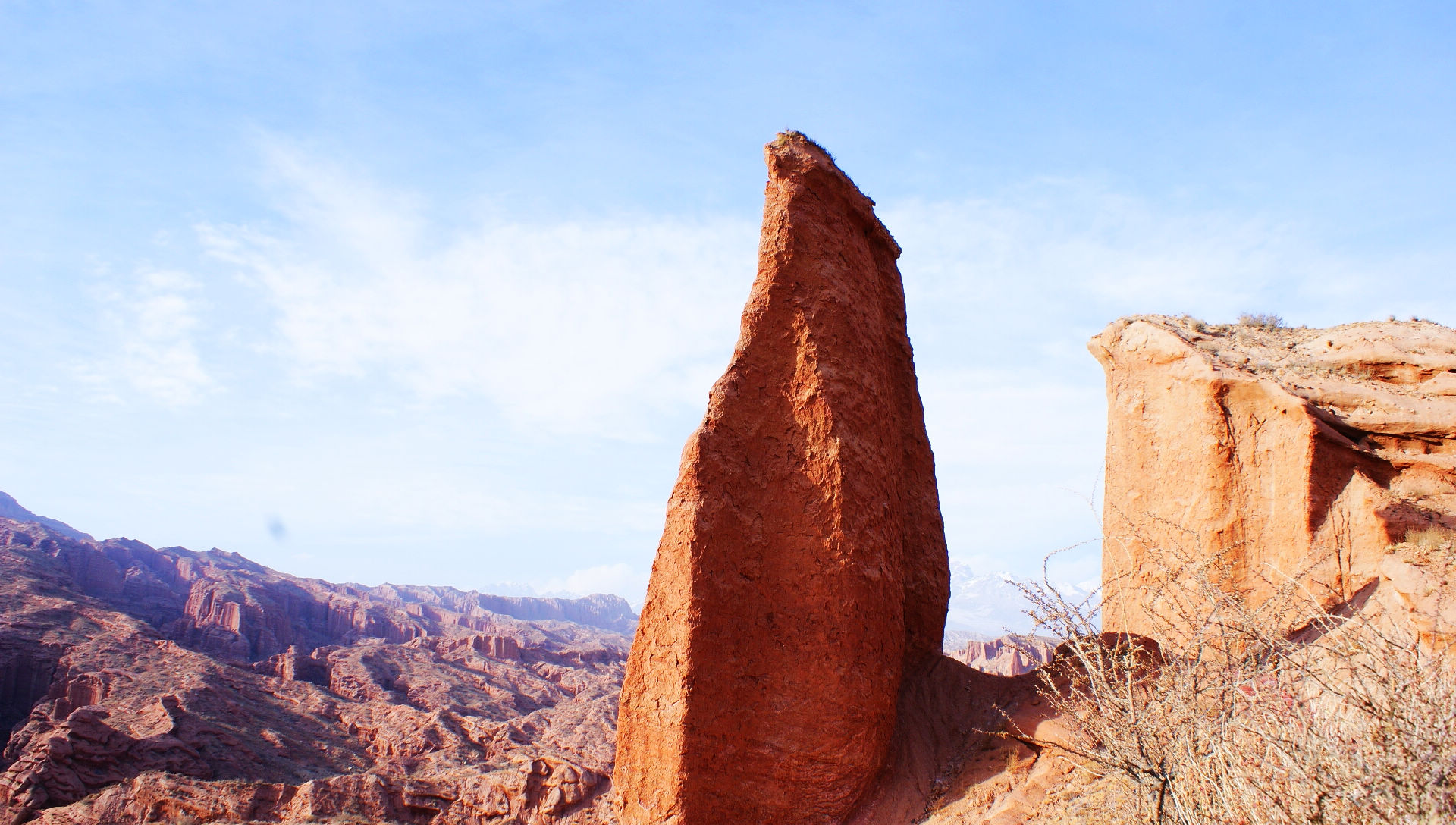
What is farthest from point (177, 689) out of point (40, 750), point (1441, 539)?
point (1441, 539)

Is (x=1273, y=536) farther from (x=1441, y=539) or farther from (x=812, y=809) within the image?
(x=812, y=809)

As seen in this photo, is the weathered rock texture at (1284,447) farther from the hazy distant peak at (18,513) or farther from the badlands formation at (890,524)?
the hazy distant peak at (18,513)

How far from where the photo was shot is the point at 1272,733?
431 cm

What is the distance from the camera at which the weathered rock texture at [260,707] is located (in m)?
19.5

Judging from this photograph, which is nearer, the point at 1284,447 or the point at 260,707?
the point at 1284,447

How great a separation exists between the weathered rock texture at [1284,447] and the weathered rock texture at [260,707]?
1385cm

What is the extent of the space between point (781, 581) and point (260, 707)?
3197cm

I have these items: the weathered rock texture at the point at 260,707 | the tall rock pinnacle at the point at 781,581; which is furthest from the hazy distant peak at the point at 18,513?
the tall rock pinnacle at the point at 781,581

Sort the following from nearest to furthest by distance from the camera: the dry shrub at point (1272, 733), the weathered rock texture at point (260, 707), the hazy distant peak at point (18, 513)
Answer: the dry shrub at point (1272, 733)
the weathered rock texture at point (260, 707)
the hazy distant peak at point (18, 513)

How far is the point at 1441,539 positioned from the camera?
8.23m

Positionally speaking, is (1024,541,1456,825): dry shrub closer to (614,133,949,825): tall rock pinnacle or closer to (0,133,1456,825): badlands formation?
(0,133,1456,825): badlands formation

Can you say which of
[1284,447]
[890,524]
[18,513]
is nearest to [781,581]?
[890,524]

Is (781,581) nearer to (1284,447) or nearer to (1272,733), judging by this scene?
(1272,733)

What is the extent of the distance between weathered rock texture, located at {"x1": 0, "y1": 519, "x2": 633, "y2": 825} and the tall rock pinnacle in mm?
12076
